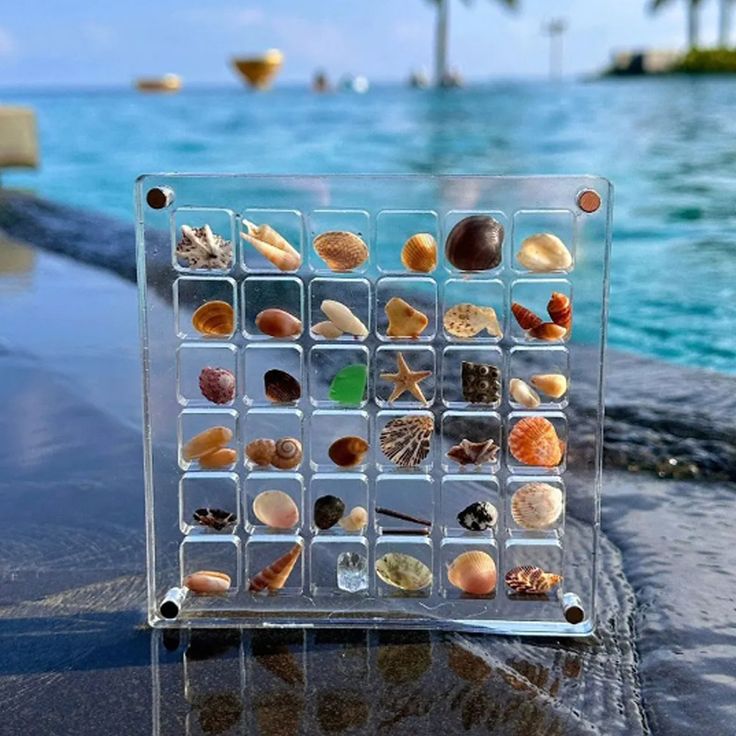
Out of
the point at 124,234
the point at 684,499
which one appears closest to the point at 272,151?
the point at 124,234

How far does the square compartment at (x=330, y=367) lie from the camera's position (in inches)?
82.4

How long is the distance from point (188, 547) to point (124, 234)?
6815 mm

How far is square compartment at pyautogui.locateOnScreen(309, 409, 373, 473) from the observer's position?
2107mm

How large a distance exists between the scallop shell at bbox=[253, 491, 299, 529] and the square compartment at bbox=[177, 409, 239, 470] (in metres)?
0.09

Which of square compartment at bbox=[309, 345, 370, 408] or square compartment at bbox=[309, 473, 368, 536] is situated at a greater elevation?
square compartment at bbox=[309, 345, 370, 408]

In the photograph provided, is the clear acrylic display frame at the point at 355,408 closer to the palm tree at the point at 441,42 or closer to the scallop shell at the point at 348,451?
the scallop shell at the point at 348,451

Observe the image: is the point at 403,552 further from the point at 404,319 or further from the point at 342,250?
the point at 342,250

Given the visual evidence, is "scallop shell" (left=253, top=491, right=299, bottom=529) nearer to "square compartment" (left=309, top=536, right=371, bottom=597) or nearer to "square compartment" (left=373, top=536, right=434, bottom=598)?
"square compartment" (left=309, top=536, right=371, bottom=597)

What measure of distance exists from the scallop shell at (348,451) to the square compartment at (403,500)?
6 cm

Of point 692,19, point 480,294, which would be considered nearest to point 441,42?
point 692,19

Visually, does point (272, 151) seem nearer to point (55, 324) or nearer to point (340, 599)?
point (55, 324)

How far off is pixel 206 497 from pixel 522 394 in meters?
0.67

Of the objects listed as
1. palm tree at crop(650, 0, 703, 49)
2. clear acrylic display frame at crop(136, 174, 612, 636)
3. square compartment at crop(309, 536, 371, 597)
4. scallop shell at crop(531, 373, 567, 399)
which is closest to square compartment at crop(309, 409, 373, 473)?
clear acrylic display frame at crop(136, 174, 612, 636)

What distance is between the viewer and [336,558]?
7.24 feet
